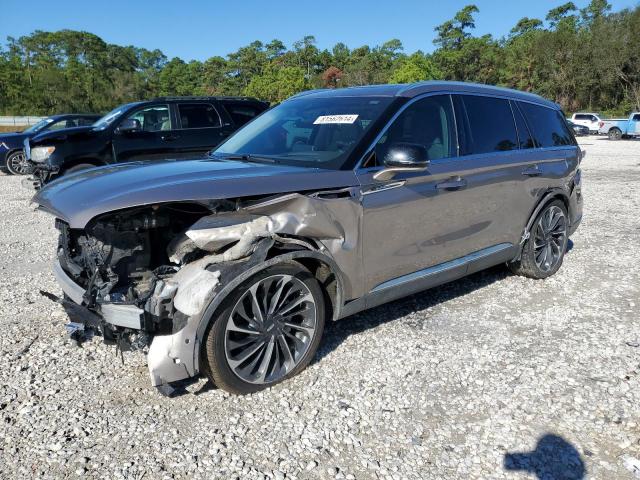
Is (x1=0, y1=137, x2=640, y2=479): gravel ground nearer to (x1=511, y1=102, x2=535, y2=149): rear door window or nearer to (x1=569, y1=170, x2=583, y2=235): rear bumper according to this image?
(x1=569, y1=170, x2=583, y2=235): rear bumper

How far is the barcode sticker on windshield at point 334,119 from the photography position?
12.2 ft

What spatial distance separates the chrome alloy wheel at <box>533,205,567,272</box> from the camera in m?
5.12

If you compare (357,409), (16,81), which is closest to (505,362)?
(357,409)

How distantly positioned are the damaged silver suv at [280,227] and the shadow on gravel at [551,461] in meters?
1.34

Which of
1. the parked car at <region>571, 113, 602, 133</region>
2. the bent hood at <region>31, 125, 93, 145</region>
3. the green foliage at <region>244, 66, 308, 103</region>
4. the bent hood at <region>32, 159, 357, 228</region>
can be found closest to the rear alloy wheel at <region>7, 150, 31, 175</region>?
the bent hood at <region>31, 125, 93, 145</region>

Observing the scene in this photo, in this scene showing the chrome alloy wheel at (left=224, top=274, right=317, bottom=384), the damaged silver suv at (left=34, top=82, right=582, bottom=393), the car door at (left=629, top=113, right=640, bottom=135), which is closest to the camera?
the damaged silver suv at (left=34, top=82, right=582, bottom=393)

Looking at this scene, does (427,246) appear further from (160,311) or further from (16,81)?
(16,81)

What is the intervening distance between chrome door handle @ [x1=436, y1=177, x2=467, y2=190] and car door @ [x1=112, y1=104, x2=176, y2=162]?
23.4 feet

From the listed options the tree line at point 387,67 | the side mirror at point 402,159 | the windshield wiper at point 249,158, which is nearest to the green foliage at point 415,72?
the tree line at point 387,67

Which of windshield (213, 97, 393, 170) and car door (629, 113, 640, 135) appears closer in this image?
windshield (213, 97, 393, 170)

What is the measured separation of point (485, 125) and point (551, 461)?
277cm

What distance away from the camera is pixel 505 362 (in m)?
3.56

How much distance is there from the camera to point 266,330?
3105 millimetres

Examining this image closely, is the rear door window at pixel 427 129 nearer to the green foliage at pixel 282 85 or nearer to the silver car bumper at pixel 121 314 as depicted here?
the silver car bumper at pixel 121 314
